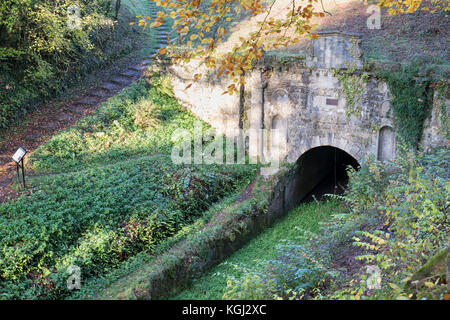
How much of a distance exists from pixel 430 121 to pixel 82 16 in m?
13.2

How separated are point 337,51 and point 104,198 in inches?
322

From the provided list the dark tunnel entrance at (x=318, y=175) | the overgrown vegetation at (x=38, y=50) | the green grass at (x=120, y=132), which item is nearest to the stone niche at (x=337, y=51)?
the dark tunnel entrance at (x=318, y=175)

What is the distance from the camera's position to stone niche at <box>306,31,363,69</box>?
13.5 m

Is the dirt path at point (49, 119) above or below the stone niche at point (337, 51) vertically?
below

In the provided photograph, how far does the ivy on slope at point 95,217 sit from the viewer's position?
9562 mm

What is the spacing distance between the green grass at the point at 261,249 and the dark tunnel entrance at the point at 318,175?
2.46ft

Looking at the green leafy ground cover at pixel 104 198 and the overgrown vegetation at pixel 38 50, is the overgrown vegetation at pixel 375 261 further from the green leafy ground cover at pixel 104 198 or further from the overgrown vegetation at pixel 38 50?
the overgrown vegetation at pixel 38 50

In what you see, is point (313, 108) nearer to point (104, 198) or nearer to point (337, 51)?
point (337, 51)

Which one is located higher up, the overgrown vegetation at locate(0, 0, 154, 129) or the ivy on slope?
the overgrown vegetation at locate(0, 0, 154, 129)

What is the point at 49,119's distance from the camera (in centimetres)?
1552

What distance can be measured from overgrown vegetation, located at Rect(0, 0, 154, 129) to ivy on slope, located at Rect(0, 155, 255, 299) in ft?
14.9

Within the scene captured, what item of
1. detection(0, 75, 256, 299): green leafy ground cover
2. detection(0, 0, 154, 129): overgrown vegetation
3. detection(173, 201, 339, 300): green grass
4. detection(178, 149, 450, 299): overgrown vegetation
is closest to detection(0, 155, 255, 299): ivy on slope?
detection(0, 75, 256, 299): green leafy ground cover

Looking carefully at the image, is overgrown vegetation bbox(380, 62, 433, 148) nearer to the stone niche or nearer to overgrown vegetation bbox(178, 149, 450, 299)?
the stone niche

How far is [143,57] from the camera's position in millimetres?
20797
